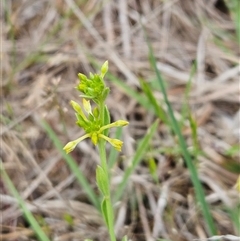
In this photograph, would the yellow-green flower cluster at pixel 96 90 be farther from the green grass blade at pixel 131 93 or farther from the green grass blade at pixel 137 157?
the green grass blade at pixel 131 93

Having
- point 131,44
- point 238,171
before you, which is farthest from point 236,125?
point 131,44

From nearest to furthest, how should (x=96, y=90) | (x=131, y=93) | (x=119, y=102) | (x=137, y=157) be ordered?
(x=96, y=90), (x=137, y=157), (x=131, y=93), (x=119, y=102)

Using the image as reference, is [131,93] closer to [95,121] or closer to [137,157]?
[137,157]

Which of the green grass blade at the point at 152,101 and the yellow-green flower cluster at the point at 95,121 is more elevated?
the yellow-green flower cluster at the point at 95,121

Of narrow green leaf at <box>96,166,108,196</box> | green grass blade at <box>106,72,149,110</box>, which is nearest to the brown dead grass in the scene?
green grass blade at <box>106,72,149,110</box>

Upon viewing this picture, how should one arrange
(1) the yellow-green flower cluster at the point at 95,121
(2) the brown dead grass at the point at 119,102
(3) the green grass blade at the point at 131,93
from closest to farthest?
(1) the yellow-green flower cluster at the point at 95,121, (2) the brown dead grass at the point at 119,102, (3) the green grass blade at the point at 131,93

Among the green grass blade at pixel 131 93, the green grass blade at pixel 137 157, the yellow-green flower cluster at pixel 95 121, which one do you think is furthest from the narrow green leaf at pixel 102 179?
the green grass blade at pixel 131 93

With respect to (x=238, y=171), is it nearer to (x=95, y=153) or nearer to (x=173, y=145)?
(x=173, y=145)

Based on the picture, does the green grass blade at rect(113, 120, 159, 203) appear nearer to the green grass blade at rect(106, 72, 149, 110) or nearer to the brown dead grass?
the brown dead grass

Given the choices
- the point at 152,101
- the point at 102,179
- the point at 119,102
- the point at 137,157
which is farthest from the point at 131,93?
the point at 102,179
